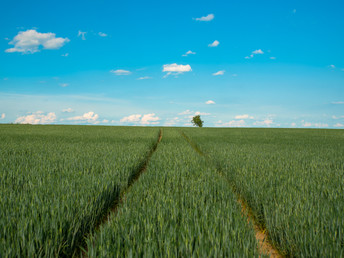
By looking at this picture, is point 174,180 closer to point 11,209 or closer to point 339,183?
point 11,209

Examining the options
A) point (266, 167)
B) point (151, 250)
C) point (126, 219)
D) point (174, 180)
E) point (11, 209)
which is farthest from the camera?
point (266, 167)

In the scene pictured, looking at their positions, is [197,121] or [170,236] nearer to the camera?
[170,236]

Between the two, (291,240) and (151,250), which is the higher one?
(151,250)

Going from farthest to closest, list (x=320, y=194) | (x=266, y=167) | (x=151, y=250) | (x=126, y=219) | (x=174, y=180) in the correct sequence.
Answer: (x=266, y=167), (x=174, y=180), (x=320, y=194), (x=126, y=219), (x=151, y=250)

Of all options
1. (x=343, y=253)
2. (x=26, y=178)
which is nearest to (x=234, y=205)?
(x=343, y=253)

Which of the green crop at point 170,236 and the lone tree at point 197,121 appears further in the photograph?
the lone tree at point 197,121

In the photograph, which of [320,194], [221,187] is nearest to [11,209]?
[221,187]

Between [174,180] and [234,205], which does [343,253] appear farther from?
[174,180]

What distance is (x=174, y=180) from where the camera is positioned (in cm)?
376

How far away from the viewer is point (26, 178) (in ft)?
12.1

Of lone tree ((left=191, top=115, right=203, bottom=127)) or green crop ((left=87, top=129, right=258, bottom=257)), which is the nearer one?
green crop ((left=87, top=129, right=258, bottom=257))

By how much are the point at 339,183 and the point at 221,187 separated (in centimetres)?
235

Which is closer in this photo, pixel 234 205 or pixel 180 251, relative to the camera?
pixel 180 251

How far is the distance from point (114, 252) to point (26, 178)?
304 centimetres
